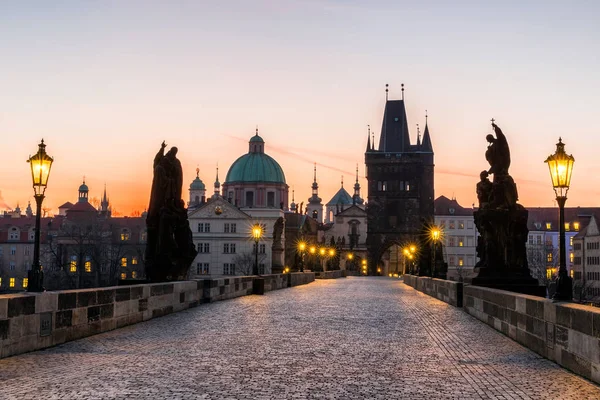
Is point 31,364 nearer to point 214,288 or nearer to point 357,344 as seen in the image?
point 357,344

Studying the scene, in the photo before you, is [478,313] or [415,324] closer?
[415,324]

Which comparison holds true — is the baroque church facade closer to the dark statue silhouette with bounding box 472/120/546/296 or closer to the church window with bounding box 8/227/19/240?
the church window with bounding box 8/227/19/240

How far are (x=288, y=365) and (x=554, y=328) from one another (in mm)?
3966

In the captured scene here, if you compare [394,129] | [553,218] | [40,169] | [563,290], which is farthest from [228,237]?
[563,290]

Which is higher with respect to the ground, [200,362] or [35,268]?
[35,268]

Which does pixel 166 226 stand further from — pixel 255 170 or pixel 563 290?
pixel 255 170

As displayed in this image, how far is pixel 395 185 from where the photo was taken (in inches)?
4875

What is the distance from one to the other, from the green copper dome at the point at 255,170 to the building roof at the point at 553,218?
4680 centimetres

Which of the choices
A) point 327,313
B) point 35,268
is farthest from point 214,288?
point 35,268

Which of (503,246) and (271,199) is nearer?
(503,246)

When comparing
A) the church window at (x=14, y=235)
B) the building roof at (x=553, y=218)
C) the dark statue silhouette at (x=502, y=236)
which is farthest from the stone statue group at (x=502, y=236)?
the building roof at (x=553, y=218)

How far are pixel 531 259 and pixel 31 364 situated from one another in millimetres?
114769

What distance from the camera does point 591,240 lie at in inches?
4609

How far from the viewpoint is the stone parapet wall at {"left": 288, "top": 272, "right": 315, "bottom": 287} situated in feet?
Answer: 147
